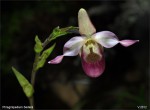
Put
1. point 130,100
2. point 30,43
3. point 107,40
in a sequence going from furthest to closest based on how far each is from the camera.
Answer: point 30,43 → point 130,100 → point 107,40

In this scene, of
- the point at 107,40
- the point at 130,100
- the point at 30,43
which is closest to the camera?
the point at 107,40

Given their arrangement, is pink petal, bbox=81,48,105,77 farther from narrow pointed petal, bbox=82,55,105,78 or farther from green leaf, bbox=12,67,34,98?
green leaf, bbox=12,67,34,98

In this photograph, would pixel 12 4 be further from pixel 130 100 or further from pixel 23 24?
pixel 130 100

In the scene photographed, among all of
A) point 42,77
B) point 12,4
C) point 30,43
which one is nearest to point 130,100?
point 42,77

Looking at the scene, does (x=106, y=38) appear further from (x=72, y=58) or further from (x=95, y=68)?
(x=72, y=58)

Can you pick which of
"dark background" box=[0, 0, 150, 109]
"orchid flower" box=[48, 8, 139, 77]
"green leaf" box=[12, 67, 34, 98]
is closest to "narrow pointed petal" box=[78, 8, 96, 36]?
"orchid flower" box=[48, 8, 139, 77]
